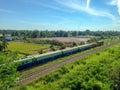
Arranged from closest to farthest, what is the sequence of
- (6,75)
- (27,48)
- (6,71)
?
1. (6,75)
2. (6,71)
3. (27,48)

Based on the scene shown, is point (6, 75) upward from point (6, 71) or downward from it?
downward

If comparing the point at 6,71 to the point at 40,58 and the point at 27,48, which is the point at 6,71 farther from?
the point at 27,48

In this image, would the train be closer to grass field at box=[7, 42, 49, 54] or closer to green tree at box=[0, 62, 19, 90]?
green tree at box=[0, 62, 19, 90]

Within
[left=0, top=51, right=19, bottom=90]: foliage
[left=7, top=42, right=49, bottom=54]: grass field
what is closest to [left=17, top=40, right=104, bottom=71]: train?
[left=0, top=51, right=19, bottom=90]: foliage

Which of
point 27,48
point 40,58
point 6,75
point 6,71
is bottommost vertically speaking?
point 27,48

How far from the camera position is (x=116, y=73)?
1495 inches

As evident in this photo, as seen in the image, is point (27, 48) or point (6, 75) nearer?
point (6, 75)

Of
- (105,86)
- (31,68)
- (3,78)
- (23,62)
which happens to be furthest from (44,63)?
(3,78)

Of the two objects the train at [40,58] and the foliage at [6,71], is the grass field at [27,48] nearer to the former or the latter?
the train at [40,58]

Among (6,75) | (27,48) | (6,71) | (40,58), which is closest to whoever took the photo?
(6,75)

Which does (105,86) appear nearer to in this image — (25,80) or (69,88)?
(69,88)

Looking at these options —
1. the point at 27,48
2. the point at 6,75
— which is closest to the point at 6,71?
the point at 6,75

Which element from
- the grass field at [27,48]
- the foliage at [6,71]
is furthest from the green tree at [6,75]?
the grass field at [27,48]

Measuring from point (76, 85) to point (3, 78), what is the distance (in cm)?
1334
